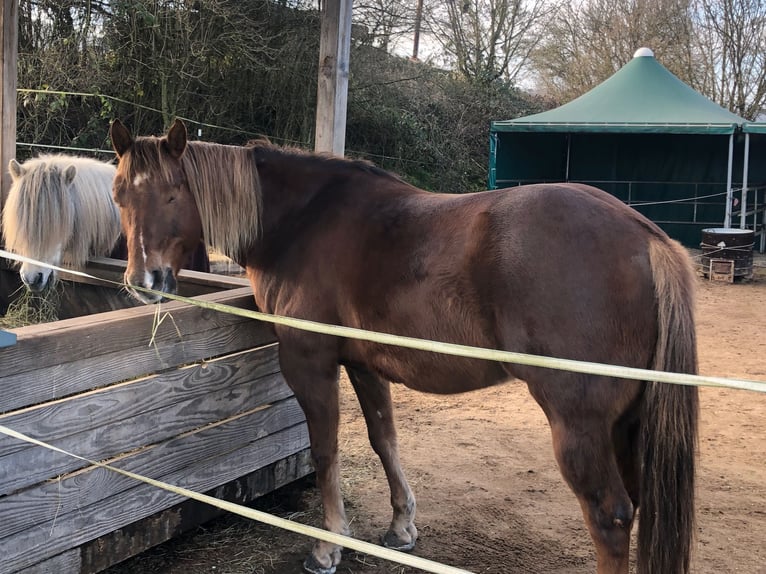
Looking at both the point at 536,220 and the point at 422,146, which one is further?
the point at 422,146

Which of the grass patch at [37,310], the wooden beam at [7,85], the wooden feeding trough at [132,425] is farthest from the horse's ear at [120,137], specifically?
the wooden beam at [7,85]

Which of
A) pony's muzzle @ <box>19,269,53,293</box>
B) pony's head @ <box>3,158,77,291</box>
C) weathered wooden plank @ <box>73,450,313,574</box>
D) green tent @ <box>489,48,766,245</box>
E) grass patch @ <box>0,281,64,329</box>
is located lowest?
weathered wooden plank @ <box>73,450,313,574</box>

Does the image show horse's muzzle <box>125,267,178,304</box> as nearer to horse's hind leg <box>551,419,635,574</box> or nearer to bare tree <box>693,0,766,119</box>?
horse's hind leg <box>551,419,635,574</box>

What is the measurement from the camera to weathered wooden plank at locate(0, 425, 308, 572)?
2180 millimetres

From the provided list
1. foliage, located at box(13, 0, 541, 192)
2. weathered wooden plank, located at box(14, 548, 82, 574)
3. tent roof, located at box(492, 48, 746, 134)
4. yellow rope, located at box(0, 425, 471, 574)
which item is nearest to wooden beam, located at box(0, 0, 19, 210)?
yellow rope, located at box(0, 425, 471, 574)

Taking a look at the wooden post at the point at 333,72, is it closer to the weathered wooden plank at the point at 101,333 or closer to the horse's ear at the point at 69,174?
Answer: the weathered wooden plank at the point at 101,333

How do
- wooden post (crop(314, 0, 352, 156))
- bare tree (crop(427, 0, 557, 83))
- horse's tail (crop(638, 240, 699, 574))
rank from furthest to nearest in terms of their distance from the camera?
bare tree (crop(427, 0, 557, 83)) → wooden post (crop(314, 0, 352, 156)) → horse's tail (crop(638, 240, 699, 574))

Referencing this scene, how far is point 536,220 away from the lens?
2.24 meters

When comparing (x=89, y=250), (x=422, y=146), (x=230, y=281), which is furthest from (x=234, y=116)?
(x=230, y=281)

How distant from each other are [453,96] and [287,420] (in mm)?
14276

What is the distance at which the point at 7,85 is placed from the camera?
3936mm

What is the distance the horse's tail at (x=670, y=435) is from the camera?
209 centimetres

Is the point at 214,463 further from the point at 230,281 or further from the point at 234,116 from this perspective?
Answer: the point at 234,116

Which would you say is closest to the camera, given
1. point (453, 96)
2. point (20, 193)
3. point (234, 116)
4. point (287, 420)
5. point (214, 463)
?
point (214, 463)
